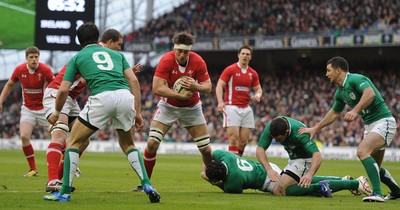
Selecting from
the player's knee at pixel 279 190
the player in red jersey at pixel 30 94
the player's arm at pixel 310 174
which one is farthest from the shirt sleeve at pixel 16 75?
the player's arm at pixel 310 174

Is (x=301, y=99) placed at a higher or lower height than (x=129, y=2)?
lower

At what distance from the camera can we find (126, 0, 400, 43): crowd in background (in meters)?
42.7

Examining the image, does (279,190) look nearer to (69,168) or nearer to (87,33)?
(69,168)

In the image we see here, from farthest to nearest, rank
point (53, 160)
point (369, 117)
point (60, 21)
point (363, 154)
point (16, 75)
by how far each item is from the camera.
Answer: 1. point (60, 21)
2. point (16, 75)
3. point (369, 117)
4. point (53, 160)
5. point (363, 154)

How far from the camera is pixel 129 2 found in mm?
60312

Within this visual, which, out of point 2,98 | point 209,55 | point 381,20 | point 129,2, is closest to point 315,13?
point 381,20

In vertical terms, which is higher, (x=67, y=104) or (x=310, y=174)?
(x=67, y=104)

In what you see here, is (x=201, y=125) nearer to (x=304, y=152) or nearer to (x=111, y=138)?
(x=304, y=152)

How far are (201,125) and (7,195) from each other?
141 inches

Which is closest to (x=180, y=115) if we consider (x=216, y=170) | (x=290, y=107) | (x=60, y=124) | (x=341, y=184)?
(x=216, y=170)

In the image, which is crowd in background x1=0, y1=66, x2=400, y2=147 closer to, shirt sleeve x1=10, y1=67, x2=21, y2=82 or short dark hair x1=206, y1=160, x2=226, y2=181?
shirt sleeve x1=10, y1=67, x2=21, y2=82

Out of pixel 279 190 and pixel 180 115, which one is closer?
pixel 279 190

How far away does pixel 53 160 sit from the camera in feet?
39.8

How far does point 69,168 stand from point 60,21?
15.7 metres
